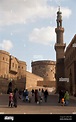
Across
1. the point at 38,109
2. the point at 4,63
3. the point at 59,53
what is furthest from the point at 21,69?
the point at 38,109

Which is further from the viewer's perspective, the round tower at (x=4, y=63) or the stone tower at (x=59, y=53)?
the round tower at (x=4, y=63)

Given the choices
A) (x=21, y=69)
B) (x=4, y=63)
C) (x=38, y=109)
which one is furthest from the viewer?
(x=21, y=69)

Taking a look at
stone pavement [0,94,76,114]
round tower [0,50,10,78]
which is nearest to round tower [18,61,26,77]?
round tower [0,50,10,78]

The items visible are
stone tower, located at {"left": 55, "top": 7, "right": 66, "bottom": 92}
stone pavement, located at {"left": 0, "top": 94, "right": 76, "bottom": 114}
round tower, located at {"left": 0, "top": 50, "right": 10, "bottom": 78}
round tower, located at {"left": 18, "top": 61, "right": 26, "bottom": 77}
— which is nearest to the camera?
stone pavement, located at {"left": 0, "top": 94, "right": 76, "bottom": 114}

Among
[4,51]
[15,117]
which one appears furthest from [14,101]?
[4,51]

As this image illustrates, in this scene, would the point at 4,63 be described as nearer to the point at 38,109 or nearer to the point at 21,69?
the point at 21,69

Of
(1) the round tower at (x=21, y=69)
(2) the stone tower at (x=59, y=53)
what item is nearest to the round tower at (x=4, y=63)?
(1) the round tower at (x=21, y=69)

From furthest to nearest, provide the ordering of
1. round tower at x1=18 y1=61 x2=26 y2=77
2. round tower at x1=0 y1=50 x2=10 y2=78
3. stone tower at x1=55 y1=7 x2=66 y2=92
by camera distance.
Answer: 1. round tower at x1=18 y1=61 x2=26 y2=77
2. round tower at x1=0 y1=50 x2=10 y2=78
3. stone tower at x1=55 y1=7 x2=66 y2=92

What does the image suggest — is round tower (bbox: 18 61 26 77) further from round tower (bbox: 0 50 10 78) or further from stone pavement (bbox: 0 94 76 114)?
stone pavement (bbox: 0 94 76 114)

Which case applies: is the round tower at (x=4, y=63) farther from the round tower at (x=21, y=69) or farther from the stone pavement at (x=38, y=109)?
the stone pavement at (x=38, y=109)

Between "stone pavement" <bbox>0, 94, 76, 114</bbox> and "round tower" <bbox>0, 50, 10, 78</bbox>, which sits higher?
"round tower" <bbox>0, 50, 10, 78</bbox>

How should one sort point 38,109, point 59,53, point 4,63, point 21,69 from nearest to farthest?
1. point 38,109
2. point 59,53
3. point 4,63
4. point 21,69

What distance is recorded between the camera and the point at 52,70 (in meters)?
65.4

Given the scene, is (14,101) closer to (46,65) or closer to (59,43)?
(59,43)
